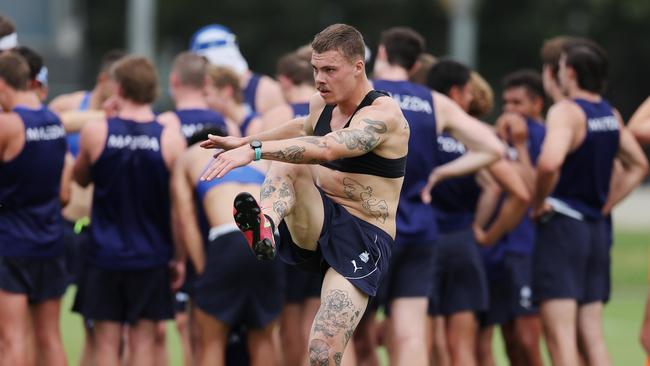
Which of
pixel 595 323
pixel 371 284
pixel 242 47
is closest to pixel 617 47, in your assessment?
pixel 242 47

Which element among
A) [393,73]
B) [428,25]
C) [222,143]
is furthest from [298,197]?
[428,25]

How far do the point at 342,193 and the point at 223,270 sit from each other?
1.94 m

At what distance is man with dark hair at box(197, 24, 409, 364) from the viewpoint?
7.50 m

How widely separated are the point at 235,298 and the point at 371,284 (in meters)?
2.04

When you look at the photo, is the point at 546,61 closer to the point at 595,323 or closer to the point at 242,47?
the point at 595,323

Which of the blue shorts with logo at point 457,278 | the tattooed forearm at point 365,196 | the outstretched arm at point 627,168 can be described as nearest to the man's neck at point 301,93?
the blue shorts with logo at point 457,278

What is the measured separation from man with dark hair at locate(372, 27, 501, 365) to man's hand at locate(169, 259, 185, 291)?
1.75 metres

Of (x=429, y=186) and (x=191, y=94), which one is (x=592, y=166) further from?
(x=191, y=94)

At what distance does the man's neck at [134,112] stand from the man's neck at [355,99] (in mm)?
2646

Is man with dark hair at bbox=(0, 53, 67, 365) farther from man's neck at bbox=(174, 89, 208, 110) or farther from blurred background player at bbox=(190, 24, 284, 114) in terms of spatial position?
blurred background player at bbox=(190, 24, 284, 114)

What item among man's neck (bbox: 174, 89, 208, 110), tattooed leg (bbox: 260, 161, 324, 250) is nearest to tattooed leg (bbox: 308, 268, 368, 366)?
tattooed leg (bbox: 260, 161, 324, 250)

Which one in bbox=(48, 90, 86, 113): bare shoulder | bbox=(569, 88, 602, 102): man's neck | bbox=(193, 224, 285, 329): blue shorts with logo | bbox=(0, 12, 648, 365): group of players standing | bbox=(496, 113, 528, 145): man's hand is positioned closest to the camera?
bbox=(193, 224, 285, 329): blue shorts with logo

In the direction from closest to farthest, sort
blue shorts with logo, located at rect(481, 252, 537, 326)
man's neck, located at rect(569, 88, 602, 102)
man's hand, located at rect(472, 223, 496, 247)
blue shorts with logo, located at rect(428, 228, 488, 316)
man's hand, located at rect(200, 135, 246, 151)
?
man's hand, located at rect(200, 135, 246, 151), man's neck, located at rect(569, 88, 602, 102), blue shorts with logo, located at rect(428, 228, 488, 316), man's hand, located at rect(472, 223, 496, 247), blue shorts with logo, located at rect(481, 252, 537, 326)

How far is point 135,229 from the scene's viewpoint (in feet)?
32.8
